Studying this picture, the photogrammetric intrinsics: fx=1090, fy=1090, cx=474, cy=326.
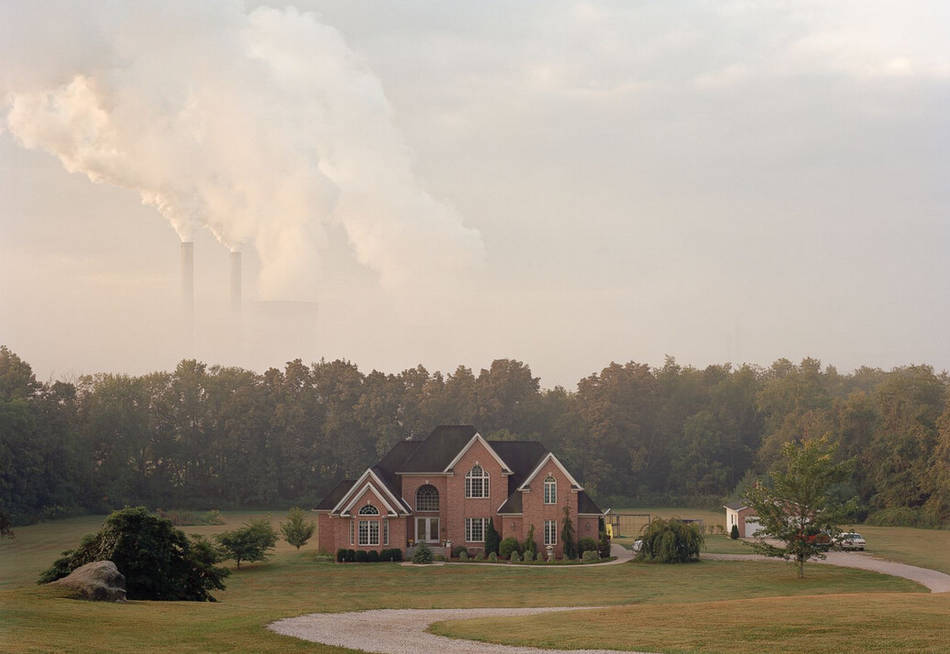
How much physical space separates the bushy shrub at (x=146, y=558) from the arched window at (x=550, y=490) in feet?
87.8

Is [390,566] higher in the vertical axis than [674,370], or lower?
lower

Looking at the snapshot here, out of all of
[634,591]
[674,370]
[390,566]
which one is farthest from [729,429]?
[634,591]

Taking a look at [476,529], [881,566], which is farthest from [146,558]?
[881,566]

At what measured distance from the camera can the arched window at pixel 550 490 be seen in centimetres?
6128

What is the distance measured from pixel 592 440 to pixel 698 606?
8034 cm

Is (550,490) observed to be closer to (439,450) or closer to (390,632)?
(439,450)

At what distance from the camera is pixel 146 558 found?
3569 cm

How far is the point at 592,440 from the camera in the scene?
114 meters

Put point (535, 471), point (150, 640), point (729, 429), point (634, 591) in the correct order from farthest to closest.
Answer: point (729, 429) → point (535, 471) → point (634, 591) → point (150, 640)

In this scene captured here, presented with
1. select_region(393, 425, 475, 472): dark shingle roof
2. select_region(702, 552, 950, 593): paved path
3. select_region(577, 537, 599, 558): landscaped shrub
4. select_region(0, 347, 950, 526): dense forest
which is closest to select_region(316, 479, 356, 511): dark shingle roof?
select_region(393, 425, 475, 472): dark shingle roof

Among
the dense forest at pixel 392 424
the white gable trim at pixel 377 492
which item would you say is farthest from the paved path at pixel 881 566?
the dense forest at pixel 392 424

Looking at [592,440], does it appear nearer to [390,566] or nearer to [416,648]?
[390,566]

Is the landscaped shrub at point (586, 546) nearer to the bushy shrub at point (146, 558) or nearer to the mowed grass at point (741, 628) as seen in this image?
the mowed grass at point (741, 628)

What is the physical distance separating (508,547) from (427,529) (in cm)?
527
